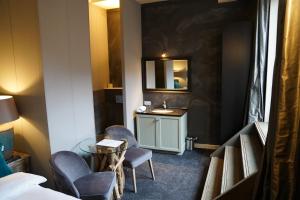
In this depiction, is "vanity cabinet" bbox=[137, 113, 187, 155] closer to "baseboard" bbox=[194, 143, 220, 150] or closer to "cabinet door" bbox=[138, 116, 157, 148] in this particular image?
"cabinet door" bbox=[138, 116, 157, 148]

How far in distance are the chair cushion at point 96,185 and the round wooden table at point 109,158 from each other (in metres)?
0.21

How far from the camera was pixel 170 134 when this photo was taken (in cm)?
406

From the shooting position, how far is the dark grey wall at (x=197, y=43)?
4.03m

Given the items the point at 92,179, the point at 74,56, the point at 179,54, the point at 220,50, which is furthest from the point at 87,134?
the point at 220,50

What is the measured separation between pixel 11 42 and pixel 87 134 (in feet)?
4.68

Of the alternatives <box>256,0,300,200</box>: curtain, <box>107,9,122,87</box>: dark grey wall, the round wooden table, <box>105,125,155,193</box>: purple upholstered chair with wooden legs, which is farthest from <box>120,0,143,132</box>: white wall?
<box>256,0,300,200</box>: curtain

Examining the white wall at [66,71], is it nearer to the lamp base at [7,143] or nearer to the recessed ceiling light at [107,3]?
the lamp base at [7,143]

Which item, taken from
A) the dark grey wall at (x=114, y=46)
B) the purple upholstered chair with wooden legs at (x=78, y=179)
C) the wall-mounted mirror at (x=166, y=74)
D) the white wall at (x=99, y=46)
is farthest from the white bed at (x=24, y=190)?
the dark grey wall at (x=114, y=46)

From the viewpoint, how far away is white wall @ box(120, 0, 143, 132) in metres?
3.87

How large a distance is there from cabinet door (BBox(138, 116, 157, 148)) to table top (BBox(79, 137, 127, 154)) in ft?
4.22

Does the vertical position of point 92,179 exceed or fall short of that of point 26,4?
it falls short

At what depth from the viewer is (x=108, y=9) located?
4.69 meters

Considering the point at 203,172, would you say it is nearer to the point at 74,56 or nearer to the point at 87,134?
the point at 87,134

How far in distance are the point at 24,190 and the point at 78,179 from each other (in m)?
0.67
